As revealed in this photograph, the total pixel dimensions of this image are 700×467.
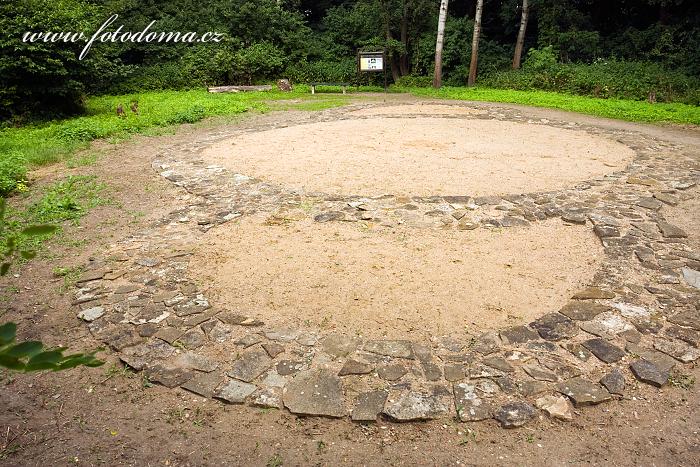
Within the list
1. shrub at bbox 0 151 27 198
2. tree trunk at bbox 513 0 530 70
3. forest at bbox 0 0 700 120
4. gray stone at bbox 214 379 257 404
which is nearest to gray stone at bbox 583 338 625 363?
gray stone at bbox 214 379 257 404

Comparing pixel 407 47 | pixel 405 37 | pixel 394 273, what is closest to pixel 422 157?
pixel 394 273

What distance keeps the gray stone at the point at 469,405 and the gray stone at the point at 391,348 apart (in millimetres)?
399

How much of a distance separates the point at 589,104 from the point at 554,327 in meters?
10.7

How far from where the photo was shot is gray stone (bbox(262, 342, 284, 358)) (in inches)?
122

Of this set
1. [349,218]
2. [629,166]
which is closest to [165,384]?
[349,218]

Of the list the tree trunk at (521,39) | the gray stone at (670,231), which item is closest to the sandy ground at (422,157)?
the gray stone at (670,231)

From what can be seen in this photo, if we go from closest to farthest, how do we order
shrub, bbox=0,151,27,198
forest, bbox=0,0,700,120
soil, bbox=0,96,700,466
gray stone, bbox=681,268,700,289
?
soil, bbox=0,96,700,466 < gray stone, bbox=681,268,700,289 < shrub, bbox=0,151,27,198 < forest, bbox=0,0,700,120

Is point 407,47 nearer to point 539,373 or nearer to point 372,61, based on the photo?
point 372,61

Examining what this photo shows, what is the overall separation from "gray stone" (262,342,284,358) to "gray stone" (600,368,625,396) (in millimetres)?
1966

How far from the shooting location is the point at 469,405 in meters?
2.66

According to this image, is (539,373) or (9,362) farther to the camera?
(539,373)

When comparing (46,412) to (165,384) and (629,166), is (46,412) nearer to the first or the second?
(165,384)

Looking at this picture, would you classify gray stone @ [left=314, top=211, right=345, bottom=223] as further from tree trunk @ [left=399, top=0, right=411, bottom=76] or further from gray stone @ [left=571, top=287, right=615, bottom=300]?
tree trunk @ [left=399, top=0, right=411, bottom=76]

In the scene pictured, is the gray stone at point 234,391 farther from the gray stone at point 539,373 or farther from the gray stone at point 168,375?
the gray stone at point 539,373
